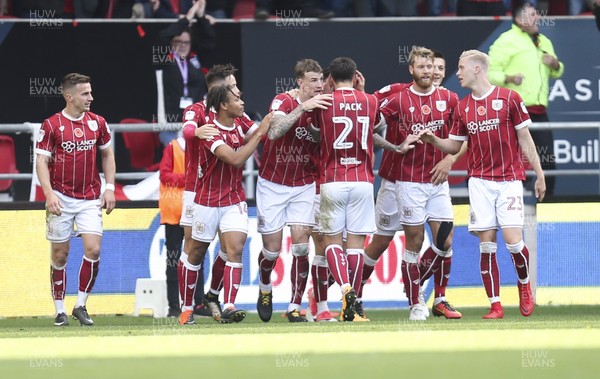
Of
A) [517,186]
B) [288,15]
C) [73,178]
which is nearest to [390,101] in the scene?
[517,186]

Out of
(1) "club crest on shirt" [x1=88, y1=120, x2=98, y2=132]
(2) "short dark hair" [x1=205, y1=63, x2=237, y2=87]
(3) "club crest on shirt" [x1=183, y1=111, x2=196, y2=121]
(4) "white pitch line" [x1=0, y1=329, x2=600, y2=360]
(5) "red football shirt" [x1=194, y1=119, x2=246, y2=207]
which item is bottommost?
(4) "white pitch line" [x1=0, y1=329, x2=600, y2=360]

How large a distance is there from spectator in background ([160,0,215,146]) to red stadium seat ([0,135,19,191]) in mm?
1702

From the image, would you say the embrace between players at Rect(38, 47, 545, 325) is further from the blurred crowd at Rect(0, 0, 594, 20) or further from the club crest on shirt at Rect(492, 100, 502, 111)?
the blurred crowd at Rect(0, 0, 594, 20)

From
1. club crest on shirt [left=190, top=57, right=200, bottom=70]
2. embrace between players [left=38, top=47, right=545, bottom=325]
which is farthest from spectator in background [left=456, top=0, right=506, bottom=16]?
embrace between players [left=38, top=47, right=545, bottom=325]

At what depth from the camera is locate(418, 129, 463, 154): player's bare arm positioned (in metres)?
12.0

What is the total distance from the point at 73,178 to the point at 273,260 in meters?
1.99

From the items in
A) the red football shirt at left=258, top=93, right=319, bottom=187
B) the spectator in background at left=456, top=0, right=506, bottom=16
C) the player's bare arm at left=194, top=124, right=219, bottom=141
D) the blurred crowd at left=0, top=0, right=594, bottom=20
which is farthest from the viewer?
the spectator in background at left=456, top=0, right=506, bottom=16

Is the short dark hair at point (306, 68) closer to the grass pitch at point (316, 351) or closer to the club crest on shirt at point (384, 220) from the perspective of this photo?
the club crest on shirt at point (384, 220)

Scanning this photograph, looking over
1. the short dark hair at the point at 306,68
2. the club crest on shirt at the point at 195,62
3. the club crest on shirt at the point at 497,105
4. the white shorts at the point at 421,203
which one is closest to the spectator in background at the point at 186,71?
the club crest on shirt at the point at 195,62

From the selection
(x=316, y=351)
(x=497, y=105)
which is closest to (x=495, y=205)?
(x=497, y=105)

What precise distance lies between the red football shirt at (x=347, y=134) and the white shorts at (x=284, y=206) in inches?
28.3

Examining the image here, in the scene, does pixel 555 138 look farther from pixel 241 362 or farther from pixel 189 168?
pixel 241 362

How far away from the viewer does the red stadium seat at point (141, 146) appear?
51.8 feet

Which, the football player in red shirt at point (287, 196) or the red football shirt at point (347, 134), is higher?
the red football shirt at point (347, 134)
